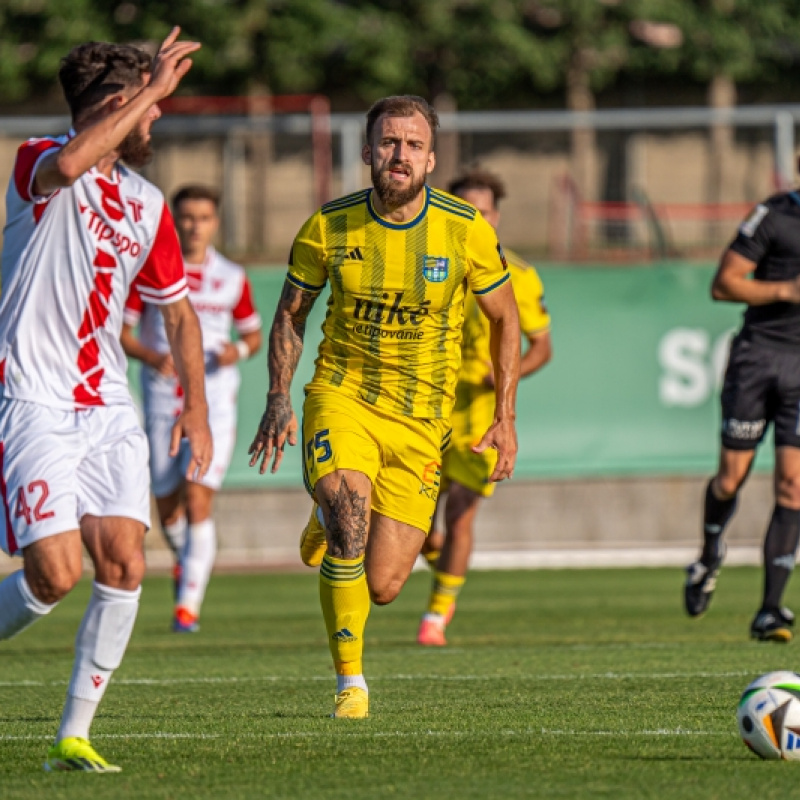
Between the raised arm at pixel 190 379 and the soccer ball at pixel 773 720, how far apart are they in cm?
199

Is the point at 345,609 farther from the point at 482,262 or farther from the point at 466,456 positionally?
the point at 466,456

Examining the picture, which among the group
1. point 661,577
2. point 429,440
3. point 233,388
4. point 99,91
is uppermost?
point 99,91

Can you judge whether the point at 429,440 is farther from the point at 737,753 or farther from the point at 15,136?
the point at 15,136

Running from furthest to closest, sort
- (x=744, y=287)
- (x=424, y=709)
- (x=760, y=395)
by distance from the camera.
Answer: (x=760, y=395)
(x=744, y=287)
(x=424, y=709)

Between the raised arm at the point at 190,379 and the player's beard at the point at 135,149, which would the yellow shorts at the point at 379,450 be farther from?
the player's beard at the point at 135,149

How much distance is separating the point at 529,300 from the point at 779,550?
210 centimetres

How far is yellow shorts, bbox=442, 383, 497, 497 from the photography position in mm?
10828

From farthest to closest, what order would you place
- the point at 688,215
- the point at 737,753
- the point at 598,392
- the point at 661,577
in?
1. the point at 688,215
2. the point at 598,392
3. the point at 661,577
4. the point at 737,753

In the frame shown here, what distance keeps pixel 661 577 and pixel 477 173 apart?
6.09 meters

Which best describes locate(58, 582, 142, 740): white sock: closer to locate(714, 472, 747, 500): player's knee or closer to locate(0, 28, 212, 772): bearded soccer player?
locate(0, 28, 212, 772): bearded soccer player

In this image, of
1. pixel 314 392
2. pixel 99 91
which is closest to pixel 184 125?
pixel 314 392

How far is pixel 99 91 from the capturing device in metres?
6.20

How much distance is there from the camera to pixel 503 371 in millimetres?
7551

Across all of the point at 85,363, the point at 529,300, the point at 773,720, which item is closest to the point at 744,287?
the point at 529,300
